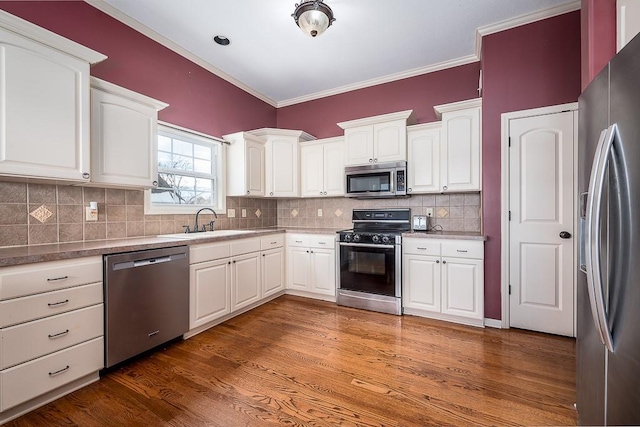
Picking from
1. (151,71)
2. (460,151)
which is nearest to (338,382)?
(460,151)

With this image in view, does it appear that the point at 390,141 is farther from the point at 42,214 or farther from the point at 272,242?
the point at 42,214

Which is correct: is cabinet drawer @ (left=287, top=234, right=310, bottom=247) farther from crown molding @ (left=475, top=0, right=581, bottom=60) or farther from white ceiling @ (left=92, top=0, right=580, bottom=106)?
crown molding @ (left=475, top=0, right=581, bottom=60)

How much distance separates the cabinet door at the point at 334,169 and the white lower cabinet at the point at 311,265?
0.72 metres

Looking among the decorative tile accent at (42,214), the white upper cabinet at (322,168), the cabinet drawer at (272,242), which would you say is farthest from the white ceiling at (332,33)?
the cabinet drawer at (272,242)

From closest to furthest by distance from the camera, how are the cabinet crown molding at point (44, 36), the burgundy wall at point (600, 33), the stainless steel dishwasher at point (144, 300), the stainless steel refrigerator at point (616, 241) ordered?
the stainless steel refrigerator at point (616, 241)
the burgundy wall at point (600, 33)
the cabinet crown molding at point (44, 36)
the stainless steel dishwasher at point (144, 300)

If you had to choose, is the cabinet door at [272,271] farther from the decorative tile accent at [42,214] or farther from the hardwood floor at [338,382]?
the decorative tile accent at [42,214]

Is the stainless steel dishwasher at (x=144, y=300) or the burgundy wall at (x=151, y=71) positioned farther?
the burgundy wall at (x=151, y=71)

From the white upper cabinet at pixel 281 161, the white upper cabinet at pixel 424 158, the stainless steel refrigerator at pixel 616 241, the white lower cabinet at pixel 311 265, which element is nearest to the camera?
the stainless steel refrigerator at pixel 616 241

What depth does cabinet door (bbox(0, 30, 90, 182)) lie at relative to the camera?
5.45 feet

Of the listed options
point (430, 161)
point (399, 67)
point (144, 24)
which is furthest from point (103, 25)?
point (430, 161)

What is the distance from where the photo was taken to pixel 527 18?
2596mm

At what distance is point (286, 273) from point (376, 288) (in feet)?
4.19

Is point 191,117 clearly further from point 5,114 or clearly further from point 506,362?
point 506,362

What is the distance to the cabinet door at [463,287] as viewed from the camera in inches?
108
